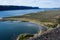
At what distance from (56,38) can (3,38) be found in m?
13.1

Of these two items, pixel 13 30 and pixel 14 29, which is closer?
pixel 13 30

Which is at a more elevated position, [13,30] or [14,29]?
[13,30]

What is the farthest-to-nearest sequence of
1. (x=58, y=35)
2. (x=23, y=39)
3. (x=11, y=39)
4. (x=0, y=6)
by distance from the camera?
1. (x=0, y=6)
2. (x=11, y=39)
3. (x=23, y=39)
4. (x=58, y=35)

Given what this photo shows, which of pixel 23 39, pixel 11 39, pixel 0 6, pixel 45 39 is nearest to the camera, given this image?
pixel 45 39

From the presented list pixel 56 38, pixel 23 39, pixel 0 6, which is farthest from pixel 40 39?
pixel 0 6

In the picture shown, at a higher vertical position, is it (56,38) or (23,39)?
(56,38)

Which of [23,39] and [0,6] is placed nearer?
[23,39]

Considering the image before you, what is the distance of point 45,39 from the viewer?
16.8 m

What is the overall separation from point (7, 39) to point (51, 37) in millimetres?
11826

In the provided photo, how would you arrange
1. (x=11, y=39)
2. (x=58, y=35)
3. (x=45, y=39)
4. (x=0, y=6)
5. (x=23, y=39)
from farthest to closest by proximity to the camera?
(x=0, y=6) < (x=11, y=39) < (x=23, y=39) < (x=58, y=35) < (x=45, y=39)

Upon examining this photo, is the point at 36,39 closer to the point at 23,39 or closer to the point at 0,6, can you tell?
the point at 23,39

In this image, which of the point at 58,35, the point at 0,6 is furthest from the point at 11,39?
the point at 0,6

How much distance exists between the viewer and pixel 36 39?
17.1 meters

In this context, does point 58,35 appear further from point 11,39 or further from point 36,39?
point 11,39
